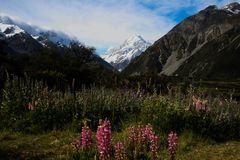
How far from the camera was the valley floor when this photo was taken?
10719mm

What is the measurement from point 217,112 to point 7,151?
7.09m

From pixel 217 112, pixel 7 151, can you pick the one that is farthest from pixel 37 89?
pixel 217 112

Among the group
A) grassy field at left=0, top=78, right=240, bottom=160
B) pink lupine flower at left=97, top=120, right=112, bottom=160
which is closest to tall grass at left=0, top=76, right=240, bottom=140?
grassy field at left=0, top=78, right=240, bottom=160

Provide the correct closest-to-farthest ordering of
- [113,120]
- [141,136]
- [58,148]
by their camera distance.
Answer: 1. [141,136]
2. [58,148]
3. [113,120]

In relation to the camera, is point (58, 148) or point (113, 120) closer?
point (58, 148)

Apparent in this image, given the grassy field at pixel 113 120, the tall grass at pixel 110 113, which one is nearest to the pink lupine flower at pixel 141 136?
the grassy field at pixel 113 120

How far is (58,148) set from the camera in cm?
1165

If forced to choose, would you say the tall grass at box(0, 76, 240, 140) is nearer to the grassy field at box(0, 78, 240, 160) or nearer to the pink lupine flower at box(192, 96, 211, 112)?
the grassy field at box(0, 78, 240, 160)

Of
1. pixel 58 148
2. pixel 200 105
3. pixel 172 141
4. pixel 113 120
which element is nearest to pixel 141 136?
pixel 172 141

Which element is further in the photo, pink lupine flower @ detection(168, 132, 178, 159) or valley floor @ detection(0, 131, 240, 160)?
valley floor @ detection(0, 131, 240, 160)

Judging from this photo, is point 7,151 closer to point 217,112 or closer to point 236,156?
point 236,156

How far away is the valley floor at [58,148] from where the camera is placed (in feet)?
35.2

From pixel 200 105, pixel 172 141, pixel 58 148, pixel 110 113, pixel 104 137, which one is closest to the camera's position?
pixel 104 137

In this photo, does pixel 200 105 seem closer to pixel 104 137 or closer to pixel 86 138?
pixel 86 138
